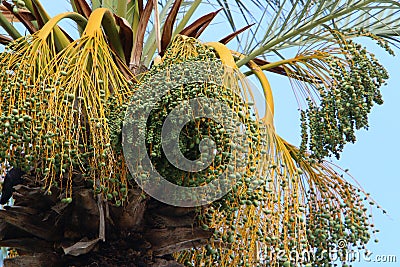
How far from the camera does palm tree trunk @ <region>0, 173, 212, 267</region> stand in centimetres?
251

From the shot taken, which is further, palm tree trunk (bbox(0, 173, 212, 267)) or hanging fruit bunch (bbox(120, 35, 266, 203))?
palm tree trunk (bbox(0, 173, 212, 267))

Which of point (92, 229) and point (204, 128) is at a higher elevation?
point (204, 128)

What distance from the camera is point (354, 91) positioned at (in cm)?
260

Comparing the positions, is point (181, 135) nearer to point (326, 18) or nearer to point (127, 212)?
point (127, 212)

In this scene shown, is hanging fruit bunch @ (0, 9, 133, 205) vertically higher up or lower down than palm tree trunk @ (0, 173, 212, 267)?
higher up

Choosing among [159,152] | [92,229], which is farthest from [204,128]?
[92,229]

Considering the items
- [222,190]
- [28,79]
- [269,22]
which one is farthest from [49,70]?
[269,22]

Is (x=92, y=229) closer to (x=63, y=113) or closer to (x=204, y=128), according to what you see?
(x=63, y=113)

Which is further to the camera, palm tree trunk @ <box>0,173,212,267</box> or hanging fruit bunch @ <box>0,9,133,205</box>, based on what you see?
palm tree trunk @ <box>0,173,212,267</box>

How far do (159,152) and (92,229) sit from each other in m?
0.46

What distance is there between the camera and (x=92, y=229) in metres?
2.54

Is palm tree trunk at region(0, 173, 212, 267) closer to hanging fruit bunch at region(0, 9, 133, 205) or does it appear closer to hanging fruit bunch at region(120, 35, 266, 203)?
hanging fruit bunch at region(0, 9, 133, 205)

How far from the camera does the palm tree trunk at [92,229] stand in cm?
251

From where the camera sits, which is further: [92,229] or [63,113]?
[92,229]
